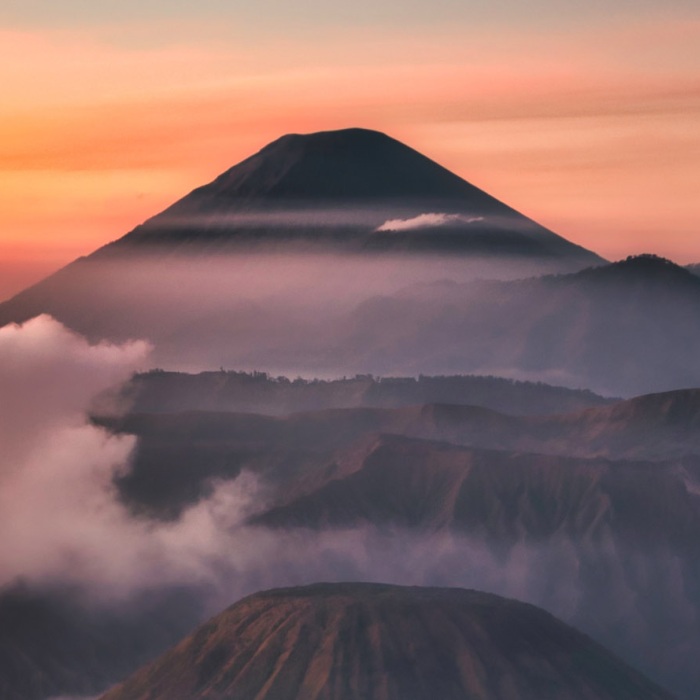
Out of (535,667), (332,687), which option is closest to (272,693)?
(332,687)

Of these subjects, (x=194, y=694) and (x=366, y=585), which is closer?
(x=194, y=694)

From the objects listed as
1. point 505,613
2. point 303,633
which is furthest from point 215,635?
point 505,613

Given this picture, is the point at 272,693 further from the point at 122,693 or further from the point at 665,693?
the point at 665,693

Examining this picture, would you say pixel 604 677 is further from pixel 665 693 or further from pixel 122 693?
pixel 122 693

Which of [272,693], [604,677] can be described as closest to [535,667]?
[604,677]
